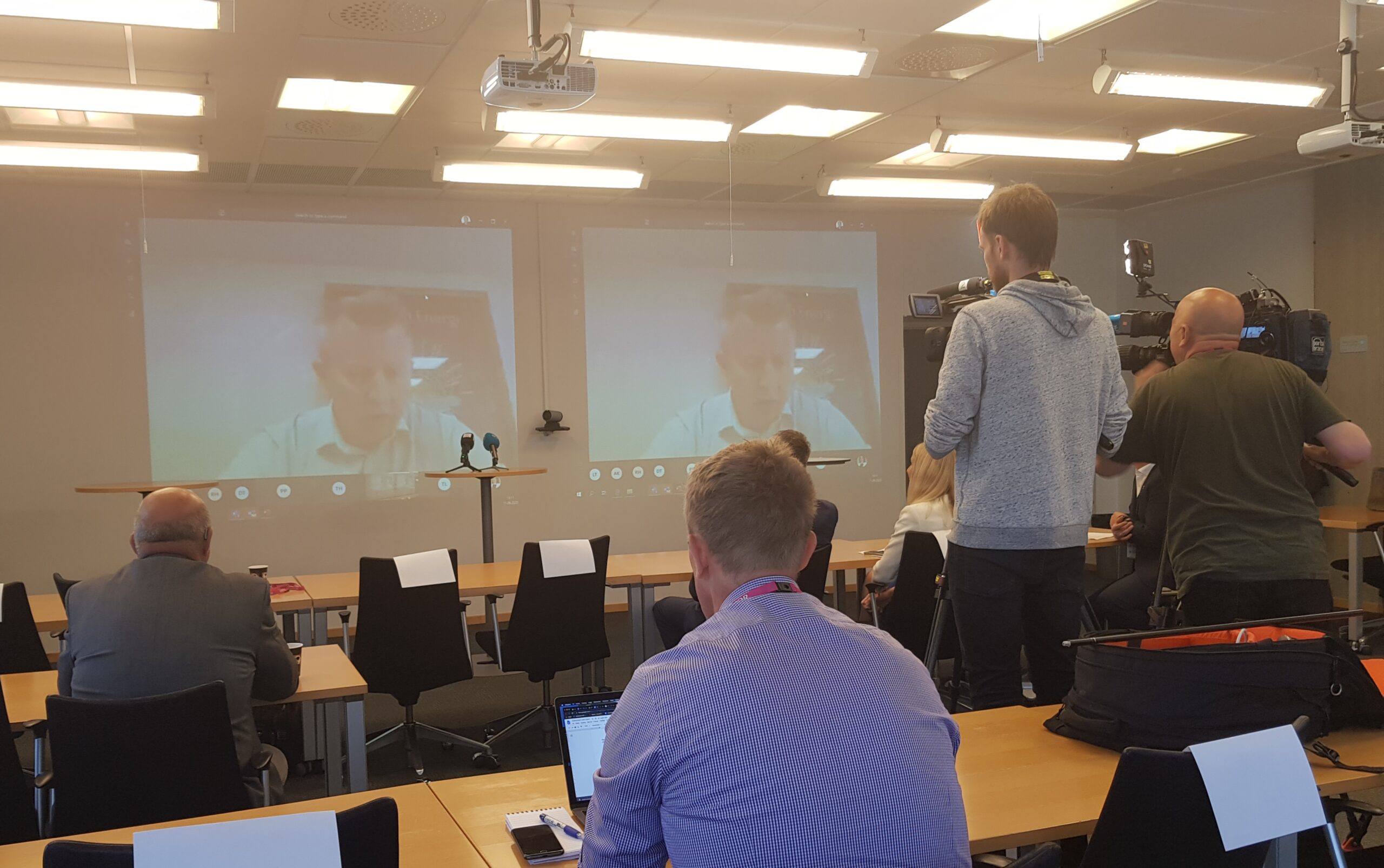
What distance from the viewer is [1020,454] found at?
240 cm

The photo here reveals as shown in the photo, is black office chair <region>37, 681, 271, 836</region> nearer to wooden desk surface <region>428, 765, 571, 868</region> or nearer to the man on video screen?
wooden desk surface <region>428, 765, 571, 868</region>

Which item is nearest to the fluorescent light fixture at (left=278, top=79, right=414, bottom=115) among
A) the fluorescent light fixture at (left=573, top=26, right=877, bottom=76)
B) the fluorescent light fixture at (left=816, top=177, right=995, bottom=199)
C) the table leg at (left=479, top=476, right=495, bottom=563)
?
the fluorescent light fixture at (left=573, top=26, right=877, bottom=76)

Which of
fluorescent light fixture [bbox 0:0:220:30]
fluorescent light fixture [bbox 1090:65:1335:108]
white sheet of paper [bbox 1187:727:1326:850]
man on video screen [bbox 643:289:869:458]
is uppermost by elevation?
fluorescent light fixture [bbox 0:0:220:30]

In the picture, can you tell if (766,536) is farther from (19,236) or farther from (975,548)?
(19,236)

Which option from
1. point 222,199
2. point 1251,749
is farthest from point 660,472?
point 1251,749

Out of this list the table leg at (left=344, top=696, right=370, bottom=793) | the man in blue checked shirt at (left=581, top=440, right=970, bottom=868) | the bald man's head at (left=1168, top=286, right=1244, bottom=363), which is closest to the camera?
the man in blue checked shirt at (left=581, top=440, right=970, bottom=868)

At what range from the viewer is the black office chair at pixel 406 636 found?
4.10 metres

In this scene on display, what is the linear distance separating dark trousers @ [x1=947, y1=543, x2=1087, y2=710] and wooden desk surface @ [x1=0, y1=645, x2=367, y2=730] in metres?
1.64

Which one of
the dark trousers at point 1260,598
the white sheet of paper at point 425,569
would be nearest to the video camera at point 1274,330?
the dark trousers at point 1260,598

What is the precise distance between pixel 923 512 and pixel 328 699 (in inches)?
103

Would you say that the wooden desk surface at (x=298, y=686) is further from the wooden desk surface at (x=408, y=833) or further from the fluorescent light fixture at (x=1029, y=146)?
the fluorescent light fixture at (x=1029, y=146)

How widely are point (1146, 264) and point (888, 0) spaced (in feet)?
4.80

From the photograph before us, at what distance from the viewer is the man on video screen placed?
314 inches

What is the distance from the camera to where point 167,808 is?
7.54ft
